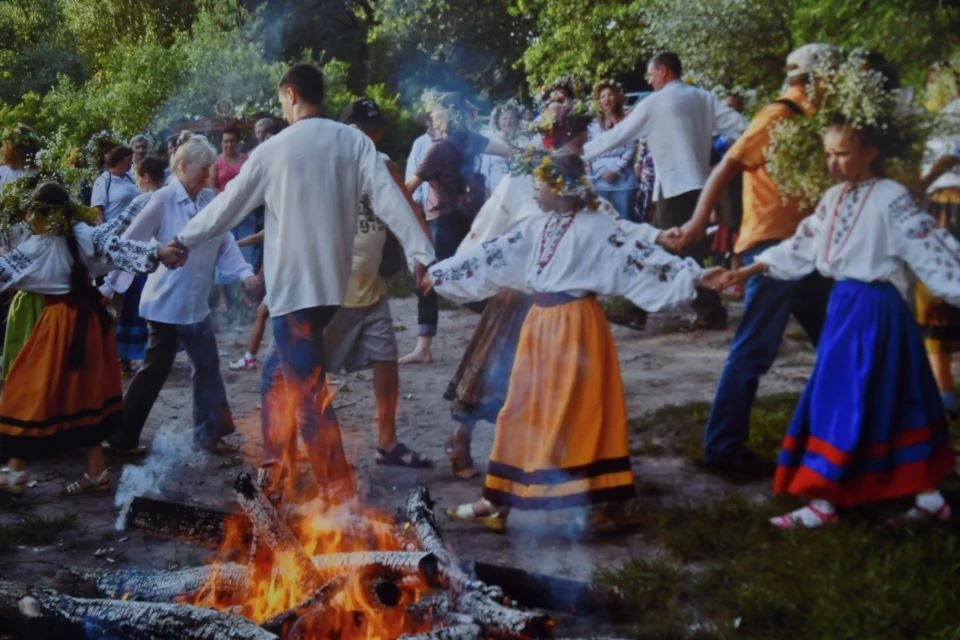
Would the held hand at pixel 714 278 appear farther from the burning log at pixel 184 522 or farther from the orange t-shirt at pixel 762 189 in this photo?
the burning log at pixel 184 522

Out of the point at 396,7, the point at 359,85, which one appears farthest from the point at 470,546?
the point at 359,85

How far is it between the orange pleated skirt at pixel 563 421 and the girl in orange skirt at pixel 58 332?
2.02 m

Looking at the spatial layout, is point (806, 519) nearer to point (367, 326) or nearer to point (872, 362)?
point (872, 362)

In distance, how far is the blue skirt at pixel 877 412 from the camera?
489cm

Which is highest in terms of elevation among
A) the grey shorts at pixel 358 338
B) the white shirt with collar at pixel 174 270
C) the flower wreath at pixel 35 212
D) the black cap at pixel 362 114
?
the black cap at pixel 362 114

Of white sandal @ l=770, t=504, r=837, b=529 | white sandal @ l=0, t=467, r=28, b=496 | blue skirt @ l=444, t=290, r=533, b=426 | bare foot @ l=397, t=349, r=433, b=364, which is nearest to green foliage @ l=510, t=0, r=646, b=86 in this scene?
bare foot @ l=397, t=349, r=433, b=364

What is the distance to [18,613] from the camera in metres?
3.71

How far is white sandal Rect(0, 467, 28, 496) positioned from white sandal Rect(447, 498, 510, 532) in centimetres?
227

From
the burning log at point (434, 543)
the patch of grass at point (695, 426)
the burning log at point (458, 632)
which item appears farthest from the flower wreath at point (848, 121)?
the burning log at point (458, 632)

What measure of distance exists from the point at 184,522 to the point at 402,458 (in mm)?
1913

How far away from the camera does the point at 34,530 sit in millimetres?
5223

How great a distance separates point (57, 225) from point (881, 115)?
3.97 m

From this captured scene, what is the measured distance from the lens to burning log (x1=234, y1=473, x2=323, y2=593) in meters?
4.05

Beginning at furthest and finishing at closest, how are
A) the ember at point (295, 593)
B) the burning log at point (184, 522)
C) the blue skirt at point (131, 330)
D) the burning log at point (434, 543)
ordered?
the blue skirt at point (131, 330), the burning log at point (184, 522), the burning log at point (434, 543), the ember at point (295, 593)
